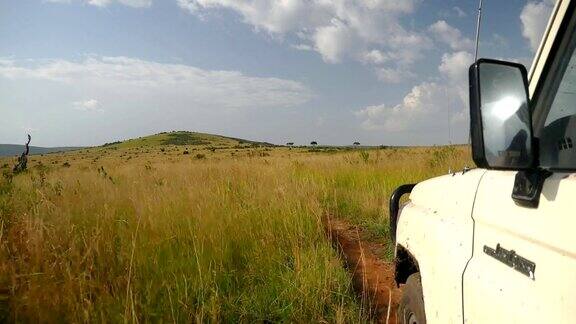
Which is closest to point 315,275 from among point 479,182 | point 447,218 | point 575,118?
point 447,218

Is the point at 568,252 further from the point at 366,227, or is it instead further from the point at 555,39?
the point at 366,227

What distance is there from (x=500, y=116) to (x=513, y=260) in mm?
406

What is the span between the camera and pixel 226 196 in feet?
20.0

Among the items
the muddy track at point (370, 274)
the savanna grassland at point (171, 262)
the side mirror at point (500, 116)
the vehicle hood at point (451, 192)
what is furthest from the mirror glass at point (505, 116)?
the savanna grassland at point (171, 262)

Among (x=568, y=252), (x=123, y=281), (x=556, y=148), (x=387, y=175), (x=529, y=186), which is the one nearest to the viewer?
(x=568, y=252)

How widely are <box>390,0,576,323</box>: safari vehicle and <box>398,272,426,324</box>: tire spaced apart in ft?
0.48

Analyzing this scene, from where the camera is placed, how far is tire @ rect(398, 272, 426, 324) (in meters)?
1.90

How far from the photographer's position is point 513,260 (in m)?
1.14

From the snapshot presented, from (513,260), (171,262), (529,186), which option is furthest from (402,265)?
(171,262)

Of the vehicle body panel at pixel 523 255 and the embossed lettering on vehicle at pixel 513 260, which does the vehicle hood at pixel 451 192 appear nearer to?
the vehicle body panel at pixel 523 255

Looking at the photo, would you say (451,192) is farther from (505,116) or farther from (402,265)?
(402,265)

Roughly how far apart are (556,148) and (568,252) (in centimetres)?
48

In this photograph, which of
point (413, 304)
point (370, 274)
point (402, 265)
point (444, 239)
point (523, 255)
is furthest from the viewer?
point (370, 274)

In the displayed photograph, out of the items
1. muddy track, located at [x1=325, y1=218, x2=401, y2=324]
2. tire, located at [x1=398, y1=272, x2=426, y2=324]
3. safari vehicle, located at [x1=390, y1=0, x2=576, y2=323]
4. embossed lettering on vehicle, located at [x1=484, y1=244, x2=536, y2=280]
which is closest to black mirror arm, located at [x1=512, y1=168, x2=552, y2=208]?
safari vehicle, located at [x1=390, y1=0, x2=576, y2=323]
